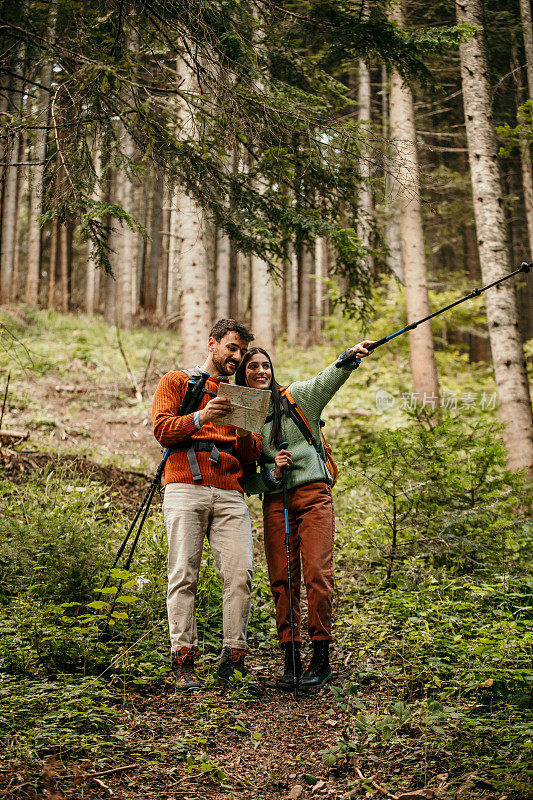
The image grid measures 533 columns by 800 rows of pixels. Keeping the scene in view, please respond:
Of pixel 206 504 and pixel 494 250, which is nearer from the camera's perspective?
pixel 206 504

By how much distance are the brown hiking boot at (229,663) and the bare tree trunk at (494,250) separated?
206 inches

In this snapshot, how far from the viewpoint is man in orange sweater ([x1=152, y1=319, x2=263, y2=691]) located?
402 cm

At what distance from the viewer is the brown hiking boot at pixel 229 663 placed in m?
4.00

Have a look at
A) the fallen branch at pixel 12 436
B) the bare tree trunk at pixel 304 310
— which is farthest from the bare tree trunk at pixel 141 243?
the fallen branch at pixel 12 436

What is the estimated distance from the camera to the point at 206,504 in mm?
4184

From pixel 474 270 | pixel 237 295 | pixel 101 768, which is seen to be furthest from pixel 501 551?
pixel 237 295

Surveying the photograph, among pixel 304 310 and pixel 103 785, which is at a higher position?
pixel 304 310

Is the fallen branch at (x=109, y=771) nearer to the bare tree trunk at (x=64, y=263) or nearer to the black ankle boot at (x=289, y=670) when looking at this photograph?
the black ankle boot at (x=289, y=670)

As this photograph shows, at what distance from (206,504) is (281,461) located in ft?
2.05

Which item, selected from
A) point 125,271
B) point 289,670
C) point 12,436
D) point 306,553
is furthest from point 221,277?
point 289,670

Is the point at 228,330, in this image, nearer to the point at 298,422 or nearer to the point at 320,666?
the point at 298,422

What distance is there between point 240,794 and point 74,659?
5.20ft

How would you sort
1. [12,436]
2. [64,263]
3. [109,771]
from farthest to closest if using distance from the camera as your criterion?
[64,263] → [12,436] → [109,771]

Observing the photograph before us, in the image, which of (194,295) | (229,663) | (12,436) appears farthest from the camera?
(194,295)
